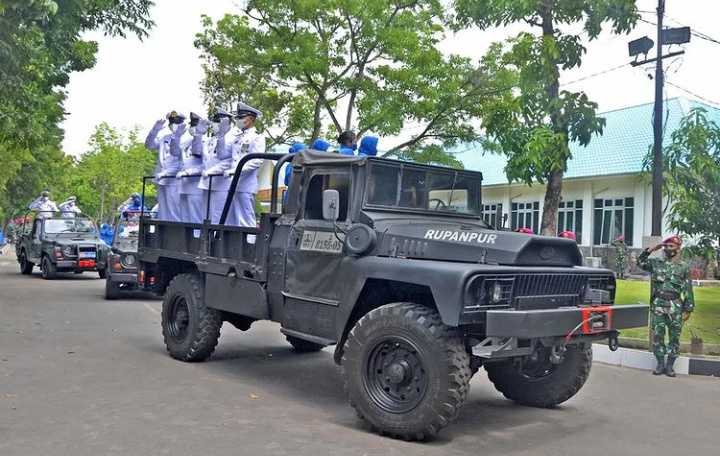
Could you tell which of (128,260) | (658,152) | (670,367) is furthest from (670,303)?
(128,260)

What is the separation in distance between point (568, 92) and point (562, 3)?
4.33ft

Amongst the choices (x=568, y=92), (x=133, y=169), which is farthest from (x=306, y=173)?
(x=133, y=169)

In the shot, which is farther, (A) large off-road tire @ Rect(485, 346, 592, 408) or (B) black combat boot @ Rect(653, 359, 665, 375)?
(B) black combat boot @ Rect(653, 359, 665, 375)

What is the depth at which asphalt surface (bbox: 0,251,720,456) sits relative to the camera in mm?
5406

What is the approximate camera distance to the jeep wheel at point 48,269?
19.9 meters

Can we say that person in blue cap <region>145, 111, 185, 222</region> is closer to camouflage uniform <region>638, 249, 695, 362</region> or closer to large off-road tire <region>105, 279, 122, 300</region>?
large off-road tire <region>105, 279, 122, 300</region>

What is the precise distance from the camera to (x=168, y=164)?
10.4 meters

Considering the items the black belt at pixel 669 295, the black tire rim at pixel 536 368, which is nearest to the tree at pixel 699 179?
the black belt at pixel 669 295

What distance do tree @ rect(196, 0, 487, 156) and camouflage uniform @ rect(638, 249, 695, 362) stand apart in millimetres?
10697

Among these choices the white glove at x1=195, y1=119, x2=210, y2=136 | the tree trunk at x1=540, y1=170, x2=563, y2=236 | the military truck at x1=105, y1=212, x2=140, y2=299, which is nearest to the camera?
the white glove at x1=195, y1=119, x2=210, y2=136

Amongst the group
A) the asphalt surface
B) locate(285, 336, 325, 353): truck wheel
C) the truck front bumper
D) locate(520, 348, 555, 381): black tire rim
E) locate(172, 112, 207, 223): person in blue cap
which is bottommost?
the asphalt surface

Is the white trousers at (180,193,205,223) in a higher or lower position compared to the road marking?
higher

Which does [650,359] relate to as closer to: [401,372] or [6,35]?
[401,372]

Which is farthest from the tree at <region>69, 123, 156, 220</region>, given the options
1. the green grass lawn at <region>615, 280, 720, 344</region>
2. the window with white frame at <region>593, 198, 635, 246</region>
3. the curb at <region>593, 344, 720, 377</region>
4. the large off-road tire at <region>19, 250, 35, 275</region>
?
the curb at <region>593, 344, 720, 377</region>
